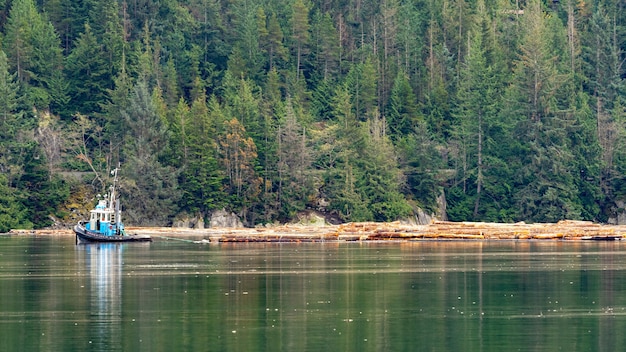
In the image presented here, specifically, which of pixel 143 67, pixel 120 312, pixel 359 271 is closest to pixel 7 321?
pixel 120 312

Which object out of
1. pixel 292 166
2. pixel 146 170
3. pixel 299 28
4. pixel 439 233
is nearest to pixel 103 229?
pixel 439 233

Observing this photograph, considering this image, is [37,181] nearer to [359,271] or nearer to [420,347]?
[359,271]

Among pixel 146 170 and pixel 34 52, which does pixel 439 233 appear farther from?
pixel 34 52

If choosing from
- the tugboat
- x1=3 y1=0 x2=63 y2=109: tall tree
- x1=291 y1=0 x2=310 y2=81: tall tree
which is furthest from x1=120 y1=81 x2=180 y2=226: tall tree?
x1=291 y1=0 x2=310 y2=81: tall tree

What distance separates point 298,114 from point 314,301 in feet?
284

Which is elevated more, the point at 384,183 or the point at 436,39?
the point at 436,39

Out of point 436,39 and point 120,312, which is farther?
point 436,39

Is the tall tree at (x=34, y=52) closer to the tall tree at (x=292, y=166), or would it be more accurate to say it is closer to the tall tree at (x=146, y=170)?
the tall tree at (x=146, y=170)

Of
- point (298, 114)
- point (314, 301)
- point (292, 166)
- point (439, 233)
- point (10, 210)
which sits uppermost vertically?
point (298, 114)

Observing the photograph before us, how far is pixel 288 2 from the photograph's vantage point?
6186 inches

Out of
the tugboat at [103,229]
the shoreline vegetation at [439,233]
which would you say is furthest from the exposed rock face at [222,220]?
the tugboat at [103,229]

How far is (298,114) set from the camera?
442 feet

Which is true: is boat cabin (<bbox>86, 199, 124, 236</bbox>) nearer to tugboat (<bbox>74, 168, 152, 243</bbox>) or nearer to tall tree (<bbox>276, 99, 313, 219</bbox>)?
tugboat (<bbox>74, 168, 152, 243</bbox>)

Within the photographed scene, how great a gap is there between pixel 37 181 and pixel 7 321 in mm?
77559
